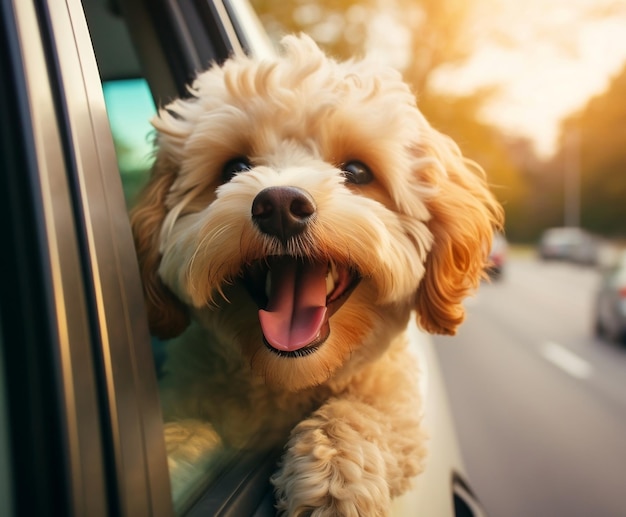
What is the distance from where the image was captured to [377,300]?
1700 millimetres

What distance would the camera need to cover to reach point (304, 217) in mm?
1489

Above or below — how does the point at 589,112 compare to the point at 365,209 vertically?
above

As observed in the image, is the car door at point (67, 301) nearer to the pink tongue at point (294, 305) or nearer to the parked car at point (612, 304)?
the pink tongue at point (294, 305)

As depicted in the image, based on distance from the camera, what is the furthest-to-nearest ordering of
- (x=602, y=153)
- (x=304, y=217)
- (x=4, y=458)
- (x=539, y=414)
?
1. (x=602, y=153)
2. (x=539, y=414)
3. (x=304, y=217)
4. (x=4, y=458)

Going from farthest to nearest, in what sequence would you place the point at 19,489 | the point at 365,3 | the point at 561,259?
the point at 561,259, the point at 365,3, the point at 19,489

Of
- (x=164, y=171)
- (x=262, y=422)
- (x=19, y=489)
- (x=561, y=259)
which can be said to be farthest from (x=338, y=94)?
(x=561, y=259)

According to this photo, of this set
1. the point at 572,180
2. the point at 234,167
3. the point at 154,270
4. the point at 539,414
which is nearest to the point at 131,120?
the point at 234,167

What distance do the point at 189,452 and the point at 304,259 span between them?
534mm

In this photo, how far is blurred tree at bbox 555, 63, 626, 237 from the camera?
35906mm

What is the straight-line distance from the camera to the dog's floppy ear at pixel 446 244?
5.95ft

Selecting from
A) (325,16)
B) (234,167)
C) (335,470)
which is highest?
(325,16)

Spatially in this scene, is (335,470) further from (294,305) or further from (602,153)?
(602,153)

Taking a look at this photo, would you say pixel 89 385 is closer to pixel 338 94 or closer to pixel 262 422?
pixel 262 422

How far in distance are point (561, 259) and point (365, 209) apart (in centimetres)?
3240
